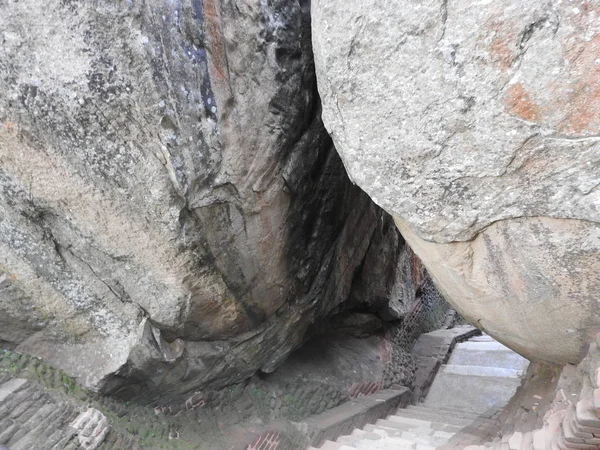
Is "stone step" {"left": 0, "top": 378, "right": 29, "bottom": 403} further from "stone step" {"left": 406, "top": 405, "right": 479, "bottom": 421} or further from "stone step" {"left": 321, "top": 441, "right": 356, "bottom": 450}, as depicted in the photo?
"stone step" {"left": 406, "top": 405, "right": 479, "bottom": 421}

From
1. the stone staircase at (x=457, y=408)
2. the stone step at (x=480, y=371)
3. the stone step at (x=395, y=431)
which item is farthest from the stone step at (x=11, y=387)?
the stone step at (x=480, y=371)

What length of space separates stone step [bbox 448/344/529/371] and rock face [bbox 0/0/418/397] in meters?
3.90

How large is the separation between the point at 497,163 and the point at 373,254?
3.40 metres

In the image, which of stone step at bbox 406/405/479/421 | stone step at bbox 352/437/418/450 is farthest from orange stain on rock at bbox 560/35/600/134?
stone step at bbox 406/405/479/421

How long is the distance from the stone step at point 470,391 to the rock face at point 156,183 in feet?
10.5

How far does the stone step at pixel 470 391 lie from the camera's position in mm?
5477

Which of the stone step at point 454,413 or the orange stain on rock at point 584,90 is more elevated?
the orange stain on rock at point 584,90

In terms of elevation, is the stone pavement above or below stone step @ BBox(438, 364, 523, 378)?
above

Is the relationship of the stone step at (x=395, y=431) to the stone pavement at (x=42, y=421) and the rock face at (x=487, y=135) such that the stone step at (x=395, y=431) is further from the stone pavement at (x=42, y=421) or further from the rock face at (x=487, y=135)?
the stone pavement at (x=42, y=421)

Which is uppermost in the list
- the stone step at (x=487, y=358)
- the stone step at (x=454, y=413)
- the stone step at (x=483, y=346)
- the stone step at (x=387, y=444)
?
the stone step at (x=387, y=444)

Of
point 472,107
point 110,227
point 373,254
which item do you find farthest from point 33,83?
point 373,254

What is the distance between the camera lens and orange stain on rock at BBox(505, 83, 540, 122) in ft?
6.07

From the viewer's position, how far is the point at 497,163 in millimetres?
2021

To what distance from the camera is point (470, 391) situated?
5.82m
